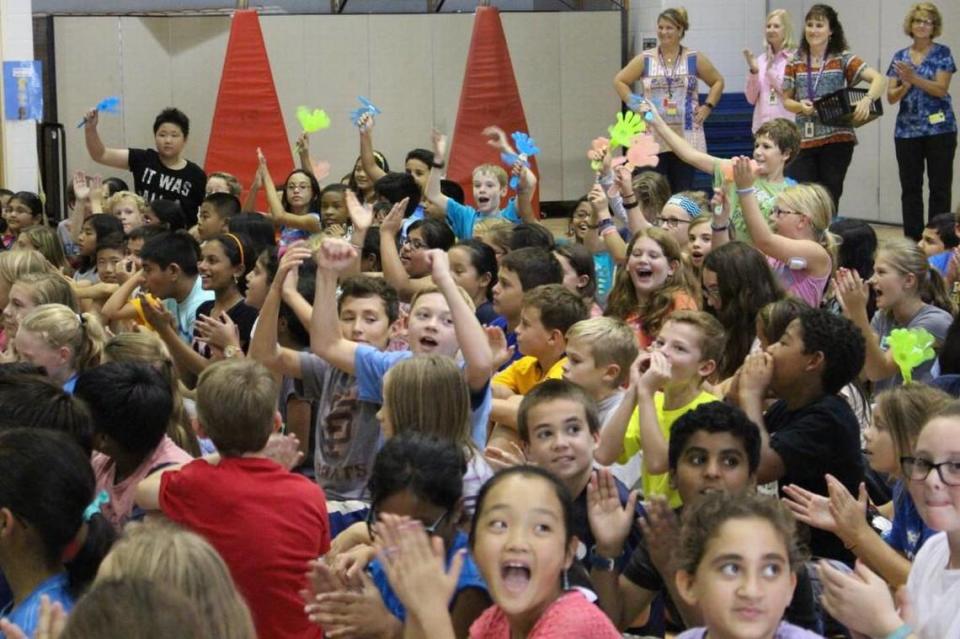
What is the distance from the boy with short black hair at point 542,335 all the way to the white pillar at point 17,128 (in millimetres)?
7760

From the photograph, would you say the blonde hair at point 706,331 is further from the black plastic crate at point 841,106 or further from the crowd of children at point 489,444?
the black plastic crate at point 841,106

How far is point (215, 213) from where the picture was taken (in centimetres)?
871

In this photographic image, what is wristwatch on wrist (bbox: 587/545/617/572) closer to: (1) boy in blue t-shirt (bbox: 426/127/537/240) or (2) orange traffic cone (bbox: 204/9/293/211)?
(1) boy in blue t-shirt (bbox: 426/127/537/240)

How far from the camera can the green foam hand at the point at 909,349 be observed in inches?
Result: 195

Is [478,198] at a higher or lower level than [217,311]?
higher

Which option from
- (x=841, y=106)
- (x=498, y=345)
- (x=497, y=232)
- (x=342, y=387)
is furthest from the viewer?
(x=841, y=106)

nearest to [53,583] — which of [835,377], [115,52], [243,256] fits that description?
[835,377]

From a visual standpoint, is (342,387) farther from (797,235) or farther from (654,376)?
(797,235)

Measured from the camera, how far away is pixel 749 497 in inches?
116

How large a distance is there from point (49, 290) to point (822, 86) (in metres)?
6.01

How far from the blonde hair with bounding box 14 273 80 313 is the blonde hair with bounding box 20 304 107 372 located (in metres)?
0.60

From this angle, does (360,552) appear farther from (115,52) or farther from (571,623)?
(115,52)

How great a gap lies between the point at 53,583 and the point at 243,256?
3.88m

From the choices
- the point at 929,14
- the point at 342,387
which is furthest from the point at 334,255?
the point at 929,14
